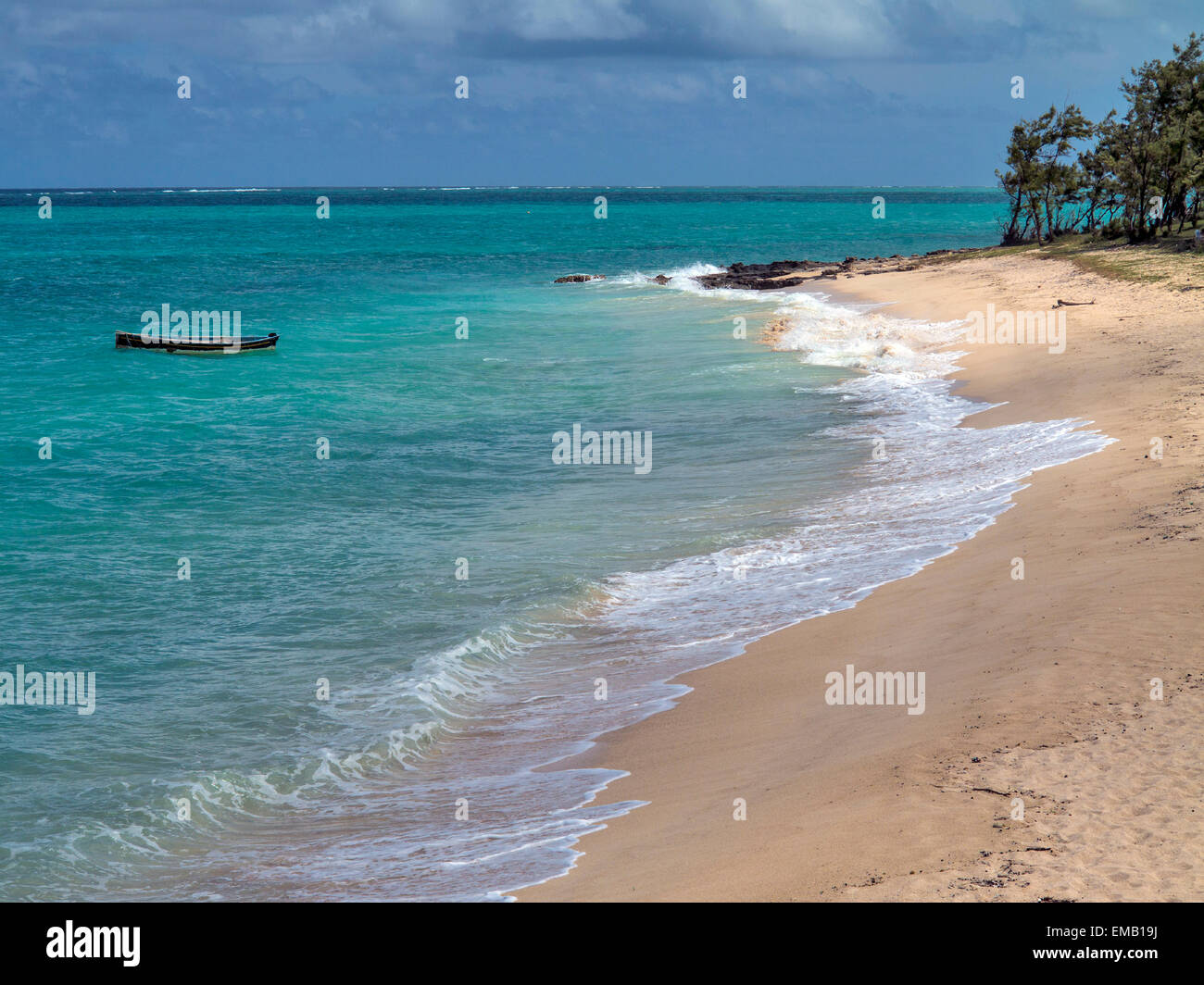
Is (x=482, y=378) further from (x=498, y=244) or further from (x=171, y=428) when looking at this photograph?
(x=498, y=244)

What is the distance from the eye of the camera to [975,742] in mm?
8000

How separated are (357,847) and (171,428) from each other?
19.6m

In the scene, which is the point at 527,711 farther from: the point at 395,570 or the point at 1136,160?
the point at 1136,160

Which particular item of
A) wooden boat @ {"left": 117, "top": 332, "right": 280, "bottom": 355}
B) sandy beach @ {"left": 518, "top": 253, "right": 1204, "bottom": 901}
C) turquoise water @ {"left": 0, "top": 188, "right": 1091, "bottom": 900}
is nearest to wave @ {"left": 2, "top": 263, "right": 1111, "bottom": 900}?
turquoise water @ {"left": 0, "top": 188, "right": 1091, "bottom": 900}

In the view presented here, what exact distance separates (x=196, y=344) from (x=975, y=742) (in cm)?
3405

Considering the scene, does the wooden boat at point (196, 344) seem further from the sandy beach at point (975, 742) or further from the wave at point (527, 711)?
the sandy beach at point (975, 742)

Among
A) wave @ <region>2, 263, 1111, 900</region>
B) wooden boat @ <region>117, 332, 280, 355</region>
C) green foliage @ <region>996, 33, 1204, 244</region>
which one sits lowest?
wave @ <region>2, 263, 1111, 900</region>

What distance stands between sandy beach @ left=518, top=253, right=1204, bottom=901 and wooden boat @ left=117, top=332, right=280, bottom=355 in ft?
95.7

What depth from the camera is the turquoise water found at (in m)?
8.63

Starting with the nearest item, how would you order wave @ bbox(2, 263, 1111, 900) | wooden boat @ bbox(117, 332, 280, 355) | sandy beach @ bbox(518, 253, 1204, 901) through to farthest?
sandy beach @ bbox(518, 253, 1204, 901) < wave @ bbox(2, 263, 1111, 900) < wooden boat @ bbox(117, 332, 280, 355)

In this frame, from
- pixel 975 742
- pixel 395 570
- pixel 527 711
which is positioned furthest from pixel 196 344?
pixel 975 742

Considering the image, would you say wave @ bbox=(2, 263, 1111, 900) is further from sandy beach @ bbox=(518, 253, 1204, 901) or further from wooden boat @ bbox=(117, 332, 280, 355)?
wooden boat @ bbox=(117, 332, 280, 355)

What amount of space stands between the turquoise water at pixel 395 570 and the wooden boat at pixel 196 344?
840mm
